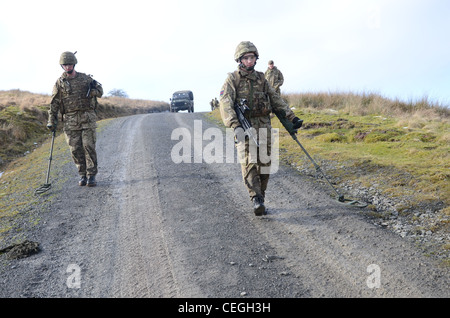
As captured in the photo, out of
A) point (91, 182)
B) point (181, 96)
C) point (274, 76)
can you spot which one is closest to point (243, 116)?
point (91, 182)

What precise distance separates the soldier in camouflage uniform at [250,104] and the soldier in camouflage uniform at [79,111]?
3.25 metres

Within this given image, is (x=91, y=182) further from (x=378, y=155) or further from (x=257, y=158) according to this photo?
(x=378, y=155)

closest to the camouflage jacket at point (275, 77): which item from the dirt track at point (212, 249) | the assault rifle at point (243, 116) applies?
the dirt track at point (212, 249)

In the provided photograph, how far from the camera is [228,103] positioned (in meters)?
5.30

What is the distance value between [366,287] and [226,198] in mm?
2982

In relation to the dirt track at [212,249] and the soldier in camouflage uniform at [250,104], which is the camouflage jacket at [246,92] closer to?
the soldier in camouflage uniform at [250,104]

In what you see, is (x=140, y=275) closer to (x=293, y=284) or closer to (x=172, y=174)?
(x=293, y=284)

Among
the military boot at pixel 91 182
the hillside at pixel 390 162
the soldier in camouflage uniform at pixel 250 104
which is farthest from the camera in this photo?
the military boot at pixel 91 182

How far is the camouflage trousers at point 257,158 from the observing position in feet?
17.4

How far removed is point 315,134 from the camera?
11070 millimetres

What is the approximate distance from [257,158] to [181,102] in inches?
894

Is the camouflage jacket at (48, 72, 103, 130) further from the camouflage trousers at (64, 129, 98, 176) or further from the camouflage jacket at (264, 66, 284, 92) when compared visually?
the camouflage jacket at (264, 66, 284, 92)

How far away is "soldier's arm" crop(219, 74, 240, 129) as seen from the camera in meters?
5.20
